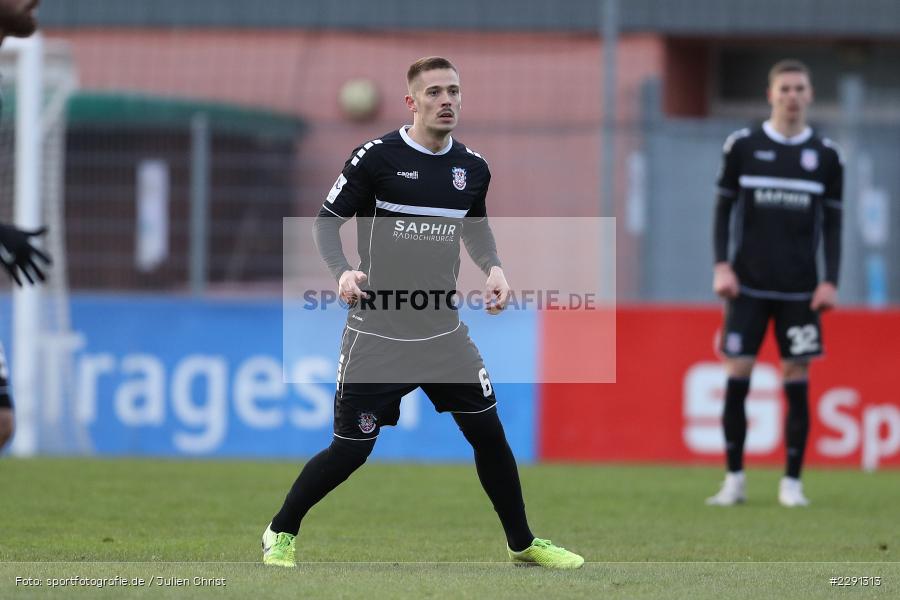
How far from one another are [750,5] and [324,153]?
28.3 feet

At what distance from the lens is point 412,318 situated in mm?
6398

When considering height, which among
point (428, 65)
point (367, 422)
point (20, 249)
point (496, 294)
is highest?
point (428, 65)

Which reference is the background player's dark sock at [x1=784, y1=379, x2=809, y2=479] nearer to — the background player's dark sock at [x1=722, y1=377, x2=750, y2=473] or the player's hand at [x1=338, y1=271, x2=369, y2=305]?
the background player's dark sock at [x1=722, y1=377, x2=750, y2=473]

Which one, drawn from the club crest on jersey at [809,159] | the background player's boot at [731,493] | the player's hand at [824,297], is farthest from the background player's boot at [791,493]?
the club crest on jersey at [809,159]

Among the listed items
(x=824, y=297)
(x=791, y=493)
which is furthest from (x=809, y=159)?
(x=791, y=493)

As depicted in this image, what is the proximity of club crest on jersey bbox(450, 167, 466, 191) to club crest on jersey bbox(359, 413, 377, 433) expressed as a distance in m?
0.99

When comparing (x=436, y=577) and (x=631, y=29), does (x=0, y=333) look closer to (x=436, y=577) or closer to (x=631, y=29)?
(x=436, y=577)

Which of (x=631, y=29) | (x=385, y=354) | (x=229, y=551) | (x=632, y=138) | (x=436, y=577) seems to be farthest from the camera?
(x=631, y=29)

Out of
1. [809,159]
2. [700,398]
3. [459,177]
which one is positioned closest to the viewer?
[459,177]

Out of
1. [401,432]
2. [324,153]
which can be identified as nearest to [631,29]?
[324,153]

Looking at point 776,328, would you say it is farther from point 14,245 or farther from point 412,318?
point 14,245

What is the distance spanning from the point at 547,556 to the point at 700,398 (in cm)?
628

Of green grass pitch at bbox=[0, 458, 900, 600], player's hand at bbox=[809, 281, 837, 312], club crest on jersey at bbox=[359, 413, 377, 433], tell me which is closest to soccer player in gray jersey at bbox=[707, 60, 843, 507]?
player's hand at bbox=[809, 281, 837, 312]

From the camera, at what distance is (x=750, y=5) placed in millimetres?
20109
